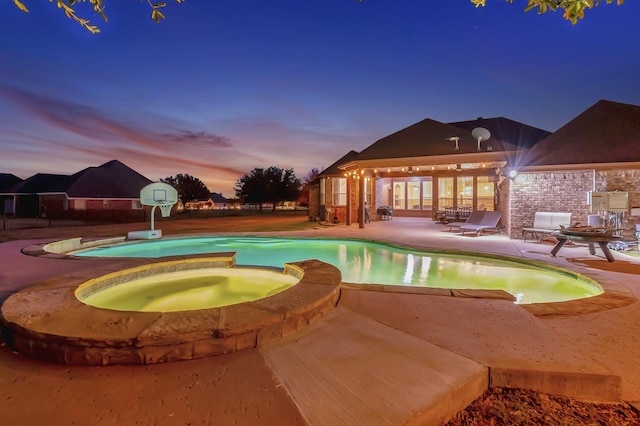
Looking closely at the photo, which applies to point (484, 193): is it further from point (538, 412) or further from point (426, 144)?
point (538, 412)

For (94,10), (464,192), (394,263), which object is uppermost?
(94,10)

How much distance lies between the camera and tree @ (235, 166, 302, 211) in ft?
131

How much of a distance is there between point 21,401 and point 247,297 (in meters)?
3.30

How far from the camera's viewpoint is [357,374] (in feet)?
6.37

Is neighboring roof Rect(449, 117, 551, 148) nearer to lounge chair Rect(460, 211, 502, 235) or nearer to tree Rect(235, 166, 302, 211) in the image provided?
lounge chair Rect(460, 211, 502, 235)

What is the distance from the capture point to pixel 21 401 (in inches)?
65.5

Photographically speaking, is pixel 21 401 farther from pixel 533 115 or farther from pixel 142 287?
pixel 533 115

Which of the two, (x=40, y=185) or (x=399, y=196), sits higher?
(x=40, y=185)

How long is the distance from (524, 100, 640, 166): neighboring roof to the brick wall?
676 mm

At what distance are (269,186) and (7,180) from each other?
28.7m

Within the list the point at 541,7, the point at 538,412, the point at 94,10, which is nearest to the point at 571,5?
the point at 541,7

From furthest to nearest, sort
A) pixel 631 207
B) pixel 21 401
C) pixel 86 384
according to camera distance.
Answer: pixel 631 207 < pixel 86 384 < pixel 21 401

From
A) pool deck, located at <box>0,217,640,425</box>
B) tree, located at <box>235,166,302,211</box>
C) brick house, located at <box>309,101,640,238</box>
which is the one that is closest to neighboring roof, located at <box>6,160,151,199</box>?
tree, located at <box>235,166,302,211</box>

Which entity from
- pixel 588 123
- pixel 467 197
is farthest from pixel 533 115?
pixel 588 123
